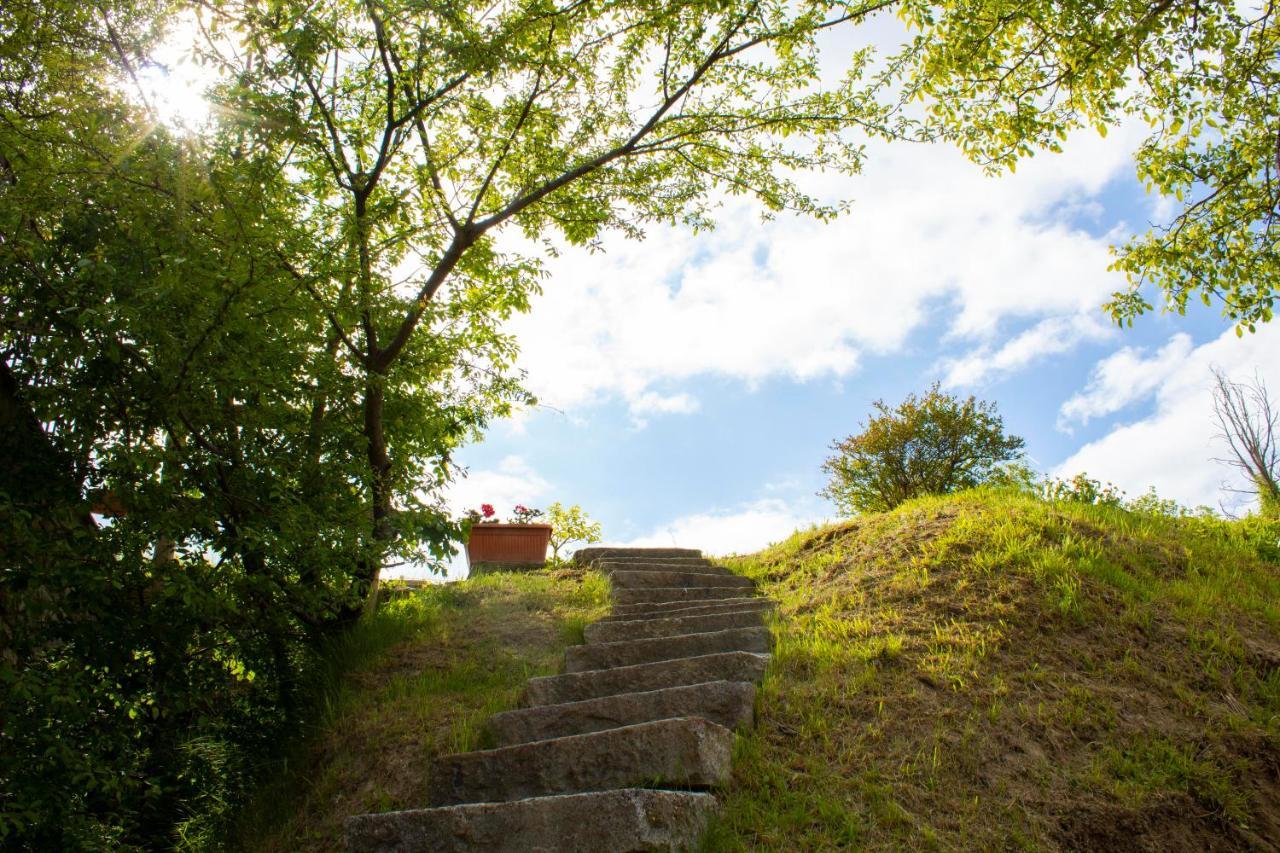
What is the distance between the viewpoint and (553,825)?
12.4ft

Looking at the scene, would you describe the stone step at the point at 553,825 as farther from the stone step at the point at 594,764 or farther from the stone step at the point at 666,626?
the stone step at the point at 666,626

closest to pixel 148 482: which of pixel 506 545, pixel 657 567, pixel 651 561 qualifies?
pixel 657 567

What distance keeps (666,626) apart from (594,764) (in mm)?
2484

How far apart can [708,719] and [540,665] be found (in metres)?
1.93

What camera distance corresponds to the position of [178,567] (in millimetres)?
4766

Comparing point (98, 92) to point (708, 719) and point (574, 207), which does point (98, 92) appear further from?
point (708, 719)

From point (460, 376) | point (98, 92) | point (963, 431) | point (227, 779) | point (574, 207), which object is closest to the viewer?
point (227, 779)

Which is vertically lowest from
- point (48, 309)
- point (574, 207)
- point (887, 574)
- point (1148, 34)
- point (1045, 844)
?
point (1045, 844)

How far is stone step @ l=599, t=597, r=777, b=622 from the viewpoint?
727cm

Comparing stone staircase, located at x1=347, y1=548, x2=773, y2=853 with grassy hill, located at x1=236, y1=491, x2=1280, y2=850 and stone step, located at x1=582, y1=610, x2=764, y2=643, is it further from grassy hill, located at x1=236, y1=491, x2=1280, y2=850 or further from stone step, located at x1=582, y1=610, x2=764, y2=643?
grassy hill, located at x1=236, y1=491, x2=1280, y2=850

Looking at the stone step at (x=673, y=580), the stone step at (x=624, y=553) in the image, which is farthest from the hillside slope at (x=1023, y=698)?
the stone step at (x=624, y=553)

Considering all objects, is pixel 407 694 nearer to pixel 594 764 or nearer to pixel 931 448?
pixel 594 764

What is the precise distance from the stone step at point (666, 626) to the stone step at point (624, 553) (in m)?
2.44

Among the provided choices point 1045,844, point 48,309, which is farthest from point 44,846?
point 1045,844
